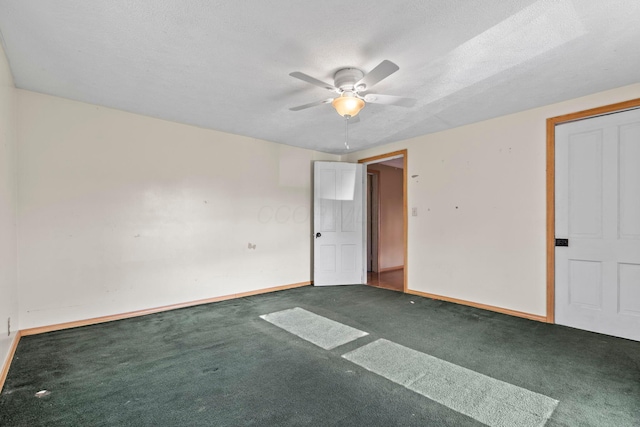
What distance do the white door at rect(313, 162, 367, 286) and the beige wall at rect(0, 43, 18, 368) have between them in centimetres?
355

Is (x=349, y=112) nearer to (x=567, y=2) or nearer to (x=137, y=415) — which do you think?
(x=567, y=2)

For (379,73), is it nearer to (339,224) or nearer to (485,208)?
(485,208)

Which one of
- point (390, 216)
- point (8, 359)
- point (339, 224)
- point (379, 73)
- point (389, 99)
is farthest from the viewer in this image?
point (390, 216)

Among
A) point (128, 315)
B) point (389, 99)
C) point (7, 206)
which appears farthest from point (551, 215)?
point (7, 206)

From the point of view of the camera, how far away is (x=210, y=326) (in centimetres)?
312

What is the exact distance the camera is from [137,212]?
349cm

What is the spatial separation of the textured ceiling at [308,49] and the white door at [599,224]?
1.58ft

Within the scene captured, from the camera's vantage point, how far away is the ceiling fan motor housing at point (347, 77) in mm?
2375

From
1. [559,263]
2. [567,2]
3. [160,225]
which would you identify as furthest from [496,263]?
[160,225]

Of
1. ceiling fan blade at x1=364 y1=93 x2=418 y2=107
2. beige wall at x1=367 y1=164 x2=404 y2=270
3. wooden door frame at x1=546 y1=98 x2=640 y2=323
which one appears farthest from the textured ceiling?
beige wall at x1=367 y1=164 x2=404 y2=270

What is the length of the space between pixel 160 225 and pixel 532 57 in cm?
404

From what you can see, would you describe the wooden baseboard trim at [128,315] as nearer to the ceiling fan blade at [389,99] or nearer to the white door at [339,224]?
the white door at [339,224]

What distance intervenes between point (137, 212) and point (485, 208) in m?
4.21

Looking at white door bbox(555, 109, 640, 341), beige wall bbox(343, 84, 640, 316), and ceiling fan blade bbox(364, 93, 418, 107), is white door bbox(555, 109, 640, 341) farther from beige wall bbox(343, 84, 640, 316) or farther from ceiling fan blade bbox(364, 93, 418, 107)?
ceiling fan blade bbox(364, 93, 418, 107)
